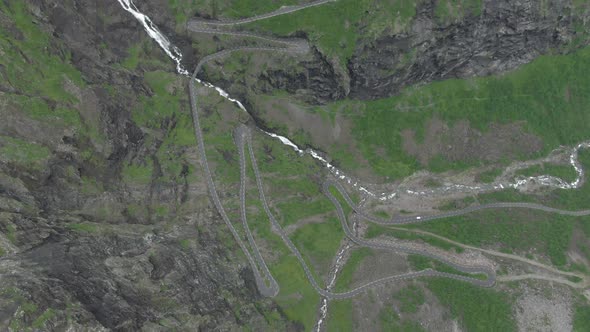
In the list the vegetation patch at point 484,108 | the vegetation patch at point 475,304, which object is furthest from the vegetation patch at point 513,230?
the vegetation patch at point 484,108

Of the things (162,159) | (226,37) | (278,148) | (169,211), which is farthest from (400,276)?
(226,37)

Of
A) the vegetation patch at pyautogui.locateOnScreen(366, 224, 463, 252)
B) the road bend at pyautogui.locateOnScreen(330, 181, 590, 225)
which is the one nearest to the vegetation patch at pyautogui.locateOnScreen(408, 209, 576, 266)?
the road bend at pyautogui.locateOnScreen(330, 181, 590, 225)

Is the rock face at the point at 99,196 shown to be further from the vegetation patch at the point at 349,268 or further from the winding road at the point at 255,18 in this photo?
the vegetation patch at the point at 349,268

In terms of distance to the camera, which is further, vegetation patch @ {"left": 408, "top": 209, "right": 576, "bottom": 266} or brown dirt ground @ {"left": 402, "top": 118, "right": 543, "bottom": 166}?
brown dirt ground @ {"left": 402, "top": 118, "right": 543, "bottom": 166}

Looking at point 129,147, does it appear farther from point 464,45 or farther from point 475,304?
point 464,45

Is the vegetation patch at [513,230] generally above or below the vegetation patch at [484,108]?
below

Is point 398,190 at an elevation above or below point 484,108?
below

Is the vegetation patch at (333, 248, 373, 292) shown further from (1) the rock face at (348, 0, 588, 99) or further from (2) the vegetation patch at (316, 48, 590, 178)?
(1) the rock face at (348, 0, 588, 99)

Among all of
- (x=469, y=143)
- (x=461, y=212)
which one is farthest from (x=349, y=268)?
(x=469, y=143)
